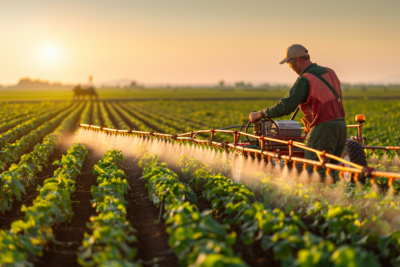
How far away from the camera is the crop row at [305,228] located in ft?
8.25

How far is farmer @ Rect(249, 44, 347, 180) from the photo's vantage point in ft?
15.6

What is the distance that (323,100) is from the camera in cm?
475

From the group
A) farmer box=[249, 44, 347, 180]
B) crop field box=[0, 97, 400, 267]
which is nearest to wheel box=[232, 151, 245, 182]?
crop field box=[0, 97, 400, 267]

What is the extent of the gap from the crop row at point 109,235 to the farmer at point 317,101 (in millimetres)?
2408

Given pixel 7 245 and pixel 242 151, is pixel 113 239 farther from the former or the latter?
pixel 242 151

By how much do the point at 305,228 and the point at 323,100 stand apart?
6.27 ft

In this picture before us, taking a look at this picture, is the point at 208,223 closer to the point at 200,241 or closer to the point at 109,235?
the point at 200,241

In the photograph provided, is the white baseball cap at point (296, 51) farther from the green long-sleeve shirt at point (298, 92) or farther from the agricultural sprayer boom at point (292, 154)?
the agricultural sprayer boom at point (292, 154)

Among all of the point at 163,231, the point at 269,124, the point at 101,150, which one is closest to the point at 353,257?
the point at 163,231

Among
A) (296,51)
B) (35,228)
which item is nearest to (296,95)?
(296,51)

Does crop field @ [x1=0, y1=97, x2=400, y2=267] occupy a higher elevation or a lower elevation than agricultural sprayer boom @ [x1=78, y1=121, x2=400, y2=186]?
lower

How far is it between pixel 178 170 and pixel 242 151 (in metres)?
1.80

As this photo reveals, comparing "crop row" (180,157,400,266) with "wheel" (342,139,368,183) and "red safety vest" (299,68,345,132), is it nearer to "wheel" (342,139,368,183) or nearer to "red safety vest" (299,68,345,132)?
"red safety vest" (299,68,345,132)

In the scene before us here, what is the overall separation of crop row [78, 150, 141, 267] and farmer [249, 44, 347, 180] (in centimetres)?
241
